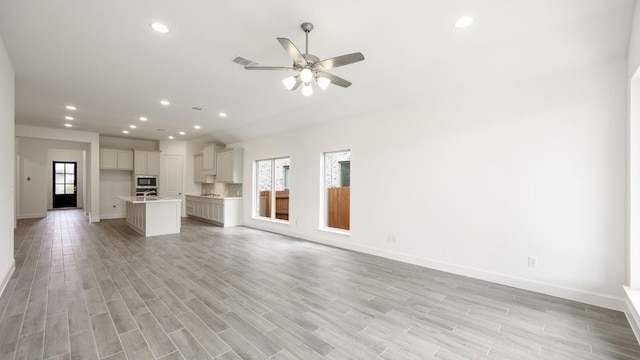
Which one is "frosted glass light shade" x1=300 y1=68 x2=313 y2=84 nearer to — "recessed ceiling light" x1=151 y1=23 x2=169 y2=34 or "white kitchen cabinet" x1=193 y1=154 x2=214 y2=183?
"recessed ceiling light" x1=151 y1=23 x2=169 y2=34

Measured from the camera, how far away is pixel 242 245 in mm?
5586

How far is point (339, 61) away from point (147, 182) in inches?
376

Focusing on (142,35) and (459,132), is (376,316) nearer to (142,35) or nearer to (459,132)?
(459,132)

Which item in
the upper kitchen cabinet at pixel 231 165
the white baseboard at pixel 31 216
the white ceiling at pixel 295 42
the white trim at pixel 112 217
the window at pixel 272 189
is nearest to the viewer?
the white ceiling at pixel 295 42

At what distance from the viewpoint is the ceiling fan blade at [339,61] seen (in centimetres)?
238

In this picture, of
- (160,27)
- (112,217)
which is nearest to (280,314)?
(160,27)

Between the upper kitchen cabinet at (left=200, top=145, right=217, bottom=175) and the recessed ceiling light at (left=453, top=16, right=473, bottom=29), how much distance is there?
8.00 metres

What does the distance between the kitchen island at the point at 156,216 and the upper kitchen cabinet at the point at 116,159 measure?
3.27m

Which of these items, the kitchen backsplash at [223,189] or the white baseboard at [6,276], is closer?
the white baseboard at [6,276]

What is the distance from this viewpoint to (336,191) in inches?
234

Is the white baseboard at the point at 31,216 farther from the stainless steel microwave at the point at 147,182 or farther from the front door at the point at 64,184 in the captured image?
the front door at the point at 64,184

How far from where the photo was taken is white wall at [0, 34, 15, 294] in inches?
121

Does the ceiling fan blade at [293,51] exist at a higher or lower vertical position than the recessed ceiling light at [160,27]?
lower

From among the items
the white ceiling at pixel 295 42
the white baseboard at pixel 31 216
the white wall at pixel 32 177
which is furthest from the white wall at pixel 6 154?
the white baseboard at pixel 31 216
